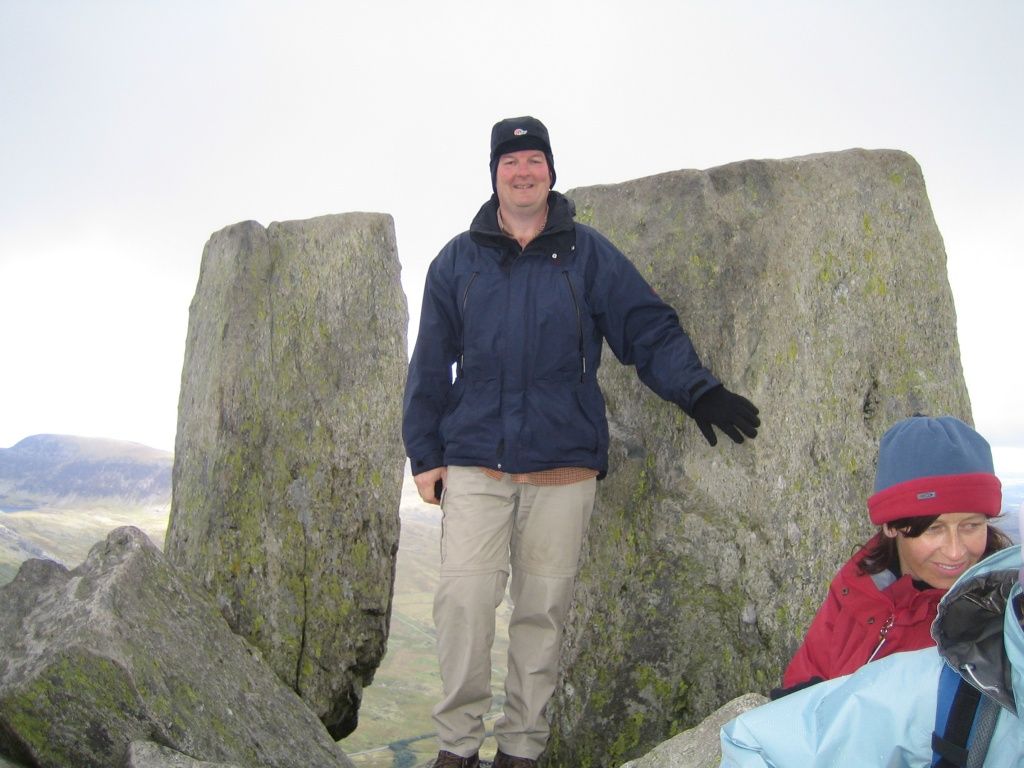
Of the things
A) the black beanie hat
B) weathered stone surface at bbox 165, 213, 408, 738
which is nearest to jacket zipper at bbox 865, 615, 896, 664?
the black beanie hat

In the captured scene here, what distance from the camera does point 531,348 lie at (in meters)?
7.08

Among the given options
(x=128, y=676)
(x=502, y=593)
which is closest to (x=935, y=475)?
(x=502, y=593)

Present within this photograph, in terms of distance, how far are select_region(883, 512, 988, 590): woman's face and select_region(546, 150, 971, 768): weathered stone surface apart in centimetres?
264

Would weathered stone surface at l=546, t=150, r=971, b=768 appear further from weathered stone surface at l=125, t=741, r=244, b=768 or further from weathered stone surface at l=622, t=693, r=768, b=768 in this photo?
weathered stone surface at l=125, t=741, r=244, b=768

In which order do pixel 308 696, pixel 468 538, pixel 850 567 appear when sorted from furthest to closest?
1. pixel 308 696
2. pixel 468 538
3. pixel 850 567

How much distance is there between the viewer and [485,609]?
7.02m

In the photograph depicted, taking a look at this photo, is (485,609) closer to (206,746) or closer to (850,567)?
(206,746)

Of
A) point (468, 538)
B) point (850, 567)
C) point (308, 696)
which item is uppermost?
point (850, 567)

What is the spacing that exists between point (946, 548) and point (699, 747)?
81.0 inches

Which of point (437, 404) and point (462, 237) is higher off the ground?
point (462, 237)

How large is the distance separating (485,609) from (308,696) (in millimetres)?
3779

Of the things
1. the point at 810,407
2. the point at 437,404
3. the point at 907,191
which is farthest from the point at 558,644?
the point at 907,191

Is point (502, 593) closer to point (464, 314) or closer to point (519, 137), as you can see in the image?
point (464, 314)

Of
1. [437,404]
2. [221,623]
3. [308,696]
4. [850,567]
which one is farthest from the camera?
[308,696]
